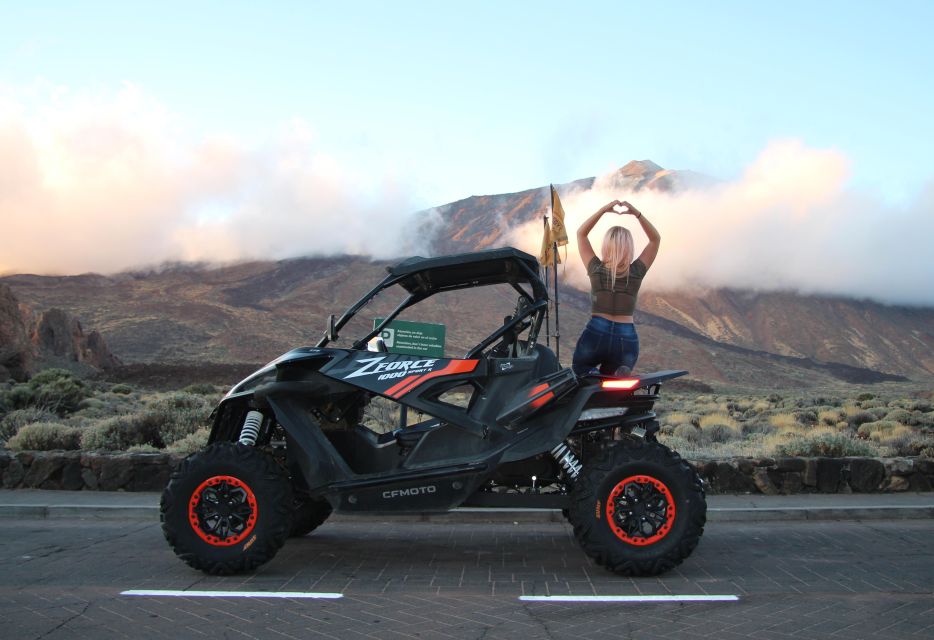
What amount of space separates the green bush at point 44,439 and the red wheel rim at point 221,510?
24.1 feet

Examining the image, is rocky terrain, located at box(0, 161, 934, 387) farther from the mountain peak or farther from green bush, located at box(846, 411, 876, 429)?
green bush, located at box(846, 411, 876, 429)

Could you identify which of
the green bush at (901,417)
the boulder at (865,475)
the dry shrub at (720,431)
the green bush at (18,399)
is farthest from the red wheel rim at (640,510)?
the green bush at (901,417)

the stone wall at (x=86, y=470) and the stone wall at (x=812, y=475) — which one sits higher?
the stone wall at (x=812, y=475)

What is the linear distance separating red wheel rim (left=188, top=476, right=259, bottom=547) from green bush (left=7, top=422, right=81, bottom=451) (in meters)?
7.34

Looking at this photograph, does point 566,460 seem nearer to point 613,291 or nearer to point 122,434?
point 613,291

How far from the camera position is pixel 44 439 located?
13.3 meters

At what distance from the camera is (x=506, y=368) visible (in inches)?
277

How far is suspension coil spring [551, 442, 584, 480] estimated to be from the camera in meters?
6.93

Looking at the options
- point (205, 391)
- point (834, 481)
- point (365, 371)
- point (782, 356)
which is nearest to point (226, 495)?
point (365, 371)

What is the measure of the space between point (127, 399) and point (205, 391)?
20.2 feet

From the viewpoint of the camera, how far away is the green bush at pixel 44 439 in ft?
43.3

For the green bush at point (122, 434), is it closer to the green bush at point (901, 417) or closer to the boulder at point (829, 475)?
the boulder at point (829, 475)

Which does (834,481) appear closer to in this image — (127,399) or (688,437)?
(688,437)

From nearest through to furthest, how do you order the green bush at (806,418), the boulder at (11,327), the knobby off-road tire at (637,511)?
the knobby off-road tire at (637,511), the green bush at (806,418), the boulder at (11,327)
